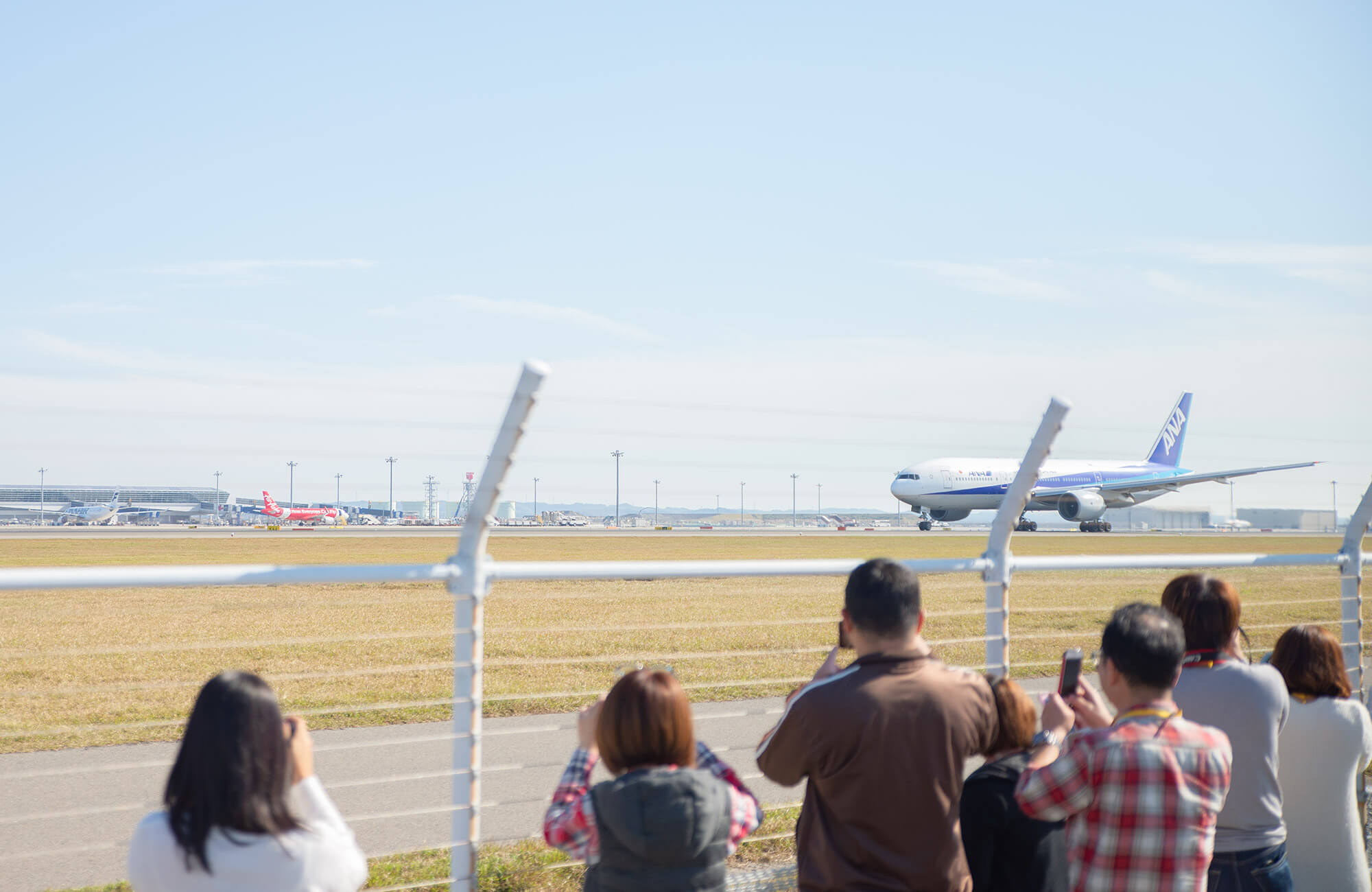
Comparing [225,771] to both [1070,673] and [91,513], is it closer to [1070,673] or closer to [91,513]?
[1070,673]

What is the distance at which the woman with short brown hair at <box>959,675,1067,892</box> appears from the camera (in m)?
2.92

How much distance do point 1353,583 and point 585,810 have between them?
4.76m

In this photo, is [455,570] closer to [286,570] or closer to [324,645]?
[286,570]

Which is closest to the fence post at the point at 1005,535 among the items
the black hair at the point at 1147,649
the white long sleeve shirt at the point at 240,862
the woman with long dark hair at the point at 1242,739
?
the woman with long dark hair at the point at 1242,739

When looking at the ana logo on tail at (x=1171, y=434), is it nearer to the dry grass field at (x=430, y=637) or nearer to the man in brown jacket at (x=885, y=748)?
the dry grass field at (x=430, y=637)

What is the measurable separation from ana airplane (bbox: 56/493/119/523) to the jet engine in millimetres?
96255

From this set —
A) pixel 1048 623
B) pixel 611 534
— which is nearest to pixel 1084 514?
pixel 611 534

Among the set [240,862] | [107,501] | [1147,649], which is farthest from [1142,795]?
[107,501]

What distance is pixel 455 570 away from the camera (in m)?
3.25

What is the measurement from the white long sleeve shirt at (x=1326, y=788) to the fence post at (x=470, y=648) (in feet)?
9.11

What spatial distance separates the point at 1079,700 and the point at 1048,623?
13.0m

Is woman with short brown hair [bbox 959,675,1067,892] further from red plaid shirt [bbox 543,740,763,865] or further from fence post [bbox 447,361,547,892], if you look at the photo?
fence post [bbox 447,361,547,892]

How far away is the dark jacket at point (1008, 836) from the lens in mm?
2924

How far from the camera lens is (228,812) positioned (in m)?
2.14
